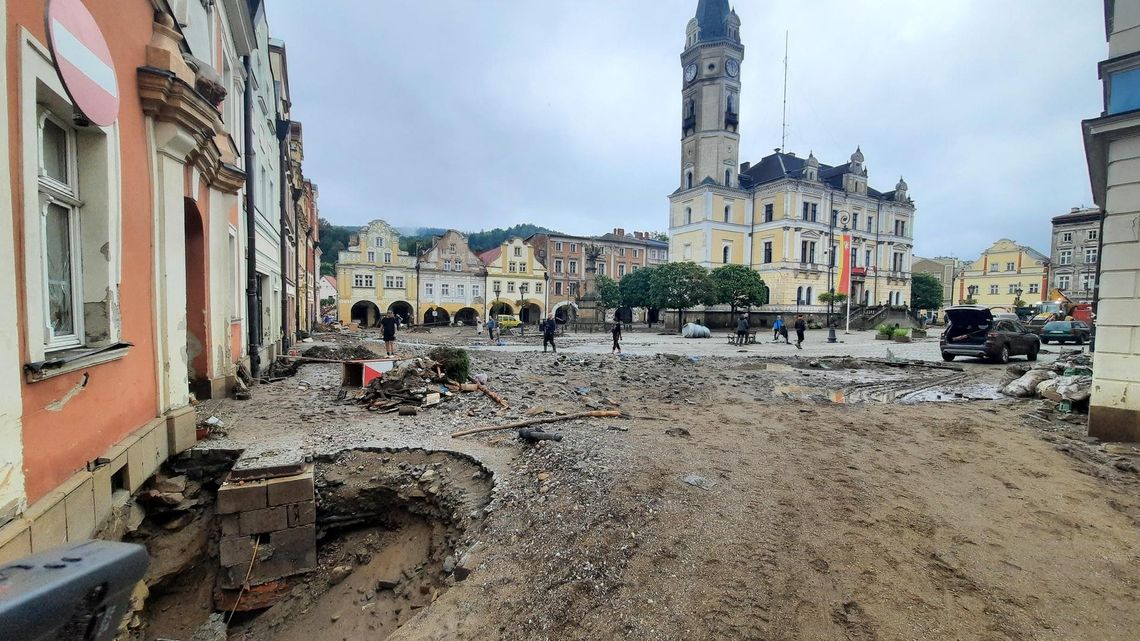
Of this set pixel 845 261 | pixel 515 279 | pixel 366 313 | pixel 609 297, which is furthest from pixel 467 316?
pixel 845 261

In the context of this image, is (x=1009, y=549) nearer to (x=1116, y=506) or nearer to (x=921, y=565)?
(x=921, y=565)

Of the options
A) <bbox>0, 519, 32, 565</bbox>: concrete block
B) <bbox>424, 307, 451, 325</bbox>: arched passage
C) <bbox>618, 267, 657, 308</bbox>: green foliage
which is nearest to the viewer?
<bbox>0, 519, 32, 565</bbox>: concrete block

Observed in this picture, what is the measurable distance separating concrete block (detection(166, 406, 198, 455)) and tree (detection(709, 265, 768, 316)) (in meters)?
42.4

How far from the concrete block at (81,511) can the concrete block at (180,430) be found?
1.90 meters

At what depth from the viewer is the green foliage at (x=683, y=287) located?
43.0 metres

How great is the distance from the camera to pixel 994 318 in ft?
56.1

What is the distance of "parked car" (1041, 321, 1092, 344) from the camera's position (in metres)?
24.4

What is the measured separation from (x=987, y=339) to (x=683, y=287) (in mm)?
27026

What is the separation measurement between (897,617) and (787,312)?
178ft

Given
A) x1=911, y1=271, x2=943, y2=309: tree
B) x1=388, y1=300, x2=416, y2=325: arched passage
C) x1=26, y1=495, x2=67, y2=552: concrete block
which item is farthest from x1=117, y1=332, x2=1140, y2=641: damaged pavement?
x1=911, y1=271, x2=943, y2=309: tree

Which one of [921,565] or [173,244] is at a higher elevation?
[173,244]

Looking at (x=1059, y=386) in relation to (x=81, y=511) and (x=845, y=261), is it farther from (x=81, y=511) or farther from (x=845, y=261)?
(x=845, y=261)

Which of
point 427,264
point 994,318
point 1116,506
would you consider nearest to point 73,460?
point 1116,506

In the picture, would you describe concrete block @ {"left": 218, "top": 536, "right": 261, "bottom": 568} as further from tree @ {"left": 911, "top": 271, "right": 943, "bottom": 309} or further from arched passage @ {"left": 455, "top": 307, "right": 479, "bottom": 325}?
tree @ {"left": 911, "top": 271, "right": 943, "bottom": 309}
